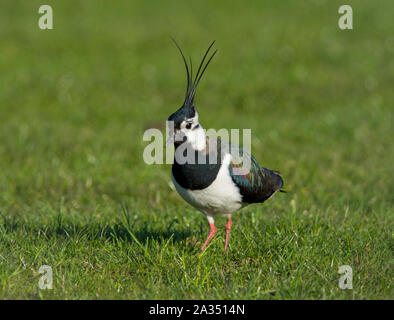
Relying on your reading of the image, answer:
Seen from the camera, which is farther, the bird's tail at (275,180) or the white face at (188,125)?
the bird's tail at (275,180)

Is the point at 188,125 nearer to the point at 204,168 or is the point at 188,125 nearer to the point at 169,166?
the point at 204,168

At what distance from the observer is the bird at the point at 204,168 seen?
14.0 feet

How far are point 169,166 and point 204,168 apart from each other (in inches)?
145

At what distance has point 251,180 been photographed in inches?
182

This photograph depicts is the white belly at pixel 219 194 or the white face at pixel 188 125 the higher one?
the white face at pixel 188 125

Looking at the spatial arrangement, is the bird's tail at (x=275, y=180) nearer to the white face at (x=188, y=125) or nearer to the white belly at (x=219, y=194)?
the white belly at (x=219, y=194)

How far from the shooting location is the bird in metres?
4.27

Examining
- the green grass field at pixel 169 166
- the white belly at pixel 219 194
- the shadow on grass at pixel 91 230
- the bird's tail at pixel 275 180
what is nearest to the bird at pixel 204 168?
the white belly at pixel 219 194

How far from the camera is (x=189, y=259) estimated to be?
4.52 metres

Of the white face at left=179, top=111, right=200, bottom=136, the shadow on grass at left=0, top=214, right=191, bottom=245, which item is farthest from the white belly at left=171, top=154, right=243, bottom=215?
the shadow on grass at left=0, top=214, right=191, bottom=245

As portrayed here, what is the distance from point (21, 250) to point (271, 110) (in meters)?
7.18

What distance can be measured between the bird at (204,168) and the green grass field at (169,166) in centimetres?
48

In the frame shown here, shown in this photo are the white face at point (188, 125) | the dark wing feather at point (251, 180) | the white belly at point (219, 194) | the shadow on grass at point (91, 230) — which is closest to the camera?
the white face at point (188, 125)
